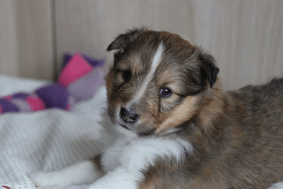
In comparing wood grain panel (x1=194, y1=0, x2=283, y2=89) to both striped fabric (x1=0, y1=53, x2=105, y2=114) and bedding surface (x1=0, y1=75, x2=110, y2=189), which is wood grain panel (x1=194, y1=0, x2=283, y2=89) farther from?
bedding surface (x1=0, y1=75, x2=110, y2=189)

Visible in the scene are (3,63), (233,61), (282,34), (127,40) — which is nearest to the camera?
(127,40)

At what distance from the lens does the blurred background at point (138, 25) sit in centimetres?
371

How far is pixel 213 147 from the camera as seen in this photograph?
191 centimetres

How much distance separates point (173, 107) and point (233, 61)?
233cm

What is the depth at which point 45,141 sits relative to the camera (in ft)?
8.43

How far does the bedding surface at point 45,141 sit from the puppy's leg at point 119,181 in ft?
0.91

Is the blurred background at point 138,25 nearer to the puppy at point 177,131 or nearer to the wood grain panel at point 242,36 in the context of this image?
the wood grain panel at point 242,36

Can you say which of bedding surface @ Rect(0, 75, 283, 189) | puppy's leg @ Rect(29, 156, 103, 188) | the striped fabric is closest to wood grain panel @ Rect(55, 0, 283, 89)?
the striped fabric

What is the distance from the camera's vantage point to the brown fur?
5.98ft

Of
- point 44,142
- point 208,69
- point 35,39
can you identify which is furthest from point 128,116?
point 35,39

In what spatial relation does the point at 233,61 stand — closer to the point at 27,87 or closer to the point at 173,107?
the point at 173,107

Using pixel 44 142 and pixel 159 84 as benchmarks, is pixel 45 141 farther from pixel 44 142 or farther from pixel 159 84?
pixel 159 84

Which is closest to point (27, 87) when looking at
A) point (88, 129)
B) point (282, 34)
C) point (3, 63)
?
point (3, 63)

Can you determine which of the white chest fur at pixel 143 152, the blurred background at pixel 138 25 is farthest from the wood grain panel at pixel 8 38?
the white chest fur at pixel 143 152
